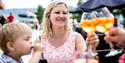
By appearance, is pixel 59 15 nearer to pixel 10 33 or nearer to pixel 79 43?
pixel 79 43

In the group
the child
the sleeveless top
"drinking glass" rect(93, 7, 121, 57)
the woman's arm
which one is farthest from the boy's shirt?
the woman's arm

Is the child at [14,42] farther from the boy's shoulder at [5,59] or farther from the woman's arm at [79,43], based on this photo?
the woman's arm at [79,43]

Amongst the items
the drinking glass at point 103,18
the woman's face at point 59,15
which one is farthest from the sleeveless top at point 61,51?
the drinking glass at point 103,18

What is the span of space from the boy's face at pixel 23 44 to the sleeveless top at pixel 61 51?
22.7 inches

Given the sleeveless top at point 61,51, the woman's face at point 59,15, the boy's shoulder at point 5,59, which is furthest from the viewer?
the woman's face at point 59,15

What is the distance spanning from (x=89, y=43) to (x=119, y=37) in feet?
2.39

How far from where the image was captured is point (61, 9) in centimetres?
242

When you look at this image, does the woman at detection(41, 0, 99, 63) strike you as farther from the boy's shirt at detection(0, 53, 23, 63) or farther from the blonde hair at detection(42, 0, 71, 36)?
the boy's shirt at detection(0, 53, 23, 63)

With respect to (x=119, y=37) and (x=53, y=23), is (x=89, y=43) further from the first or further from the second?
(x=53, y=23)

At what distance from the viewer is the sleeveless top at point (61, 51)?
2246mm

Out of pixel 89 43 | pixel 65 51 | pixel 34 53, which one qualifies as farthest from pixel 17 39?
pixel 65 51

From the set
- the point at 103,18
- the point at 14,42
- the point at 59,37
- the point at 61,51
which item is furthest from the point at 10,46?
the point at 59,37

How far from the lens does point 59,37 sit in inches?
96.3

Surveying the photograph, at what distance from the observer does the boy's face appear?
1.63 m
